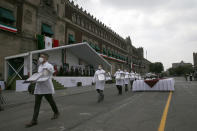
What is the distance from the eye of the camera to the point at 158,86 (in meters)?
13.2

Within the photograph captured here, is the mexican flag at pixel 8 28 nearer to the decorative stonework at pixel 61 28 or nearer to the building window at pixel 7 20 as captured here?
the building window at pixel 7 20

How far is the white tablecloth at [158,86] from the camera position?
12908mm

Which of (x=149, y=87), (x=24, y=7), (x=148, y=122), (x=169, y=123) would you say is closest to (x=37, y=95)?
(x=148, y=122)

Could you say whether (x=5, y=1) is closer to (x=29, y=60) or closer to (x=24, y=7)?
(x=24, y=7)

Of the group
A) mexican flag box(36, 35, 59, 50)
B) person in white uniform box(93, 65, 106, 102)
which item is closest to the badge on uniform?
person in white uniform box(93, 65, 106, 102)

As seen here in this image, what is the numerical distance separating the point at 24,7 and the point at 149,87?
1700 cm

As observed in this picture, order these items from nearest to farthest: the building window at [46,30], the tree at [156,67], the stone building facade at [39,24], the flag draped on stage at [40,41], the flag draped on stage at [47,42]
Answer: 1. the stone building facade at [39,24]
2. the flag draped on stage at [40,41]
3. the flag draped on stage at [47,42]
4. the building window at [46,30]
5. the tree at [156,67]

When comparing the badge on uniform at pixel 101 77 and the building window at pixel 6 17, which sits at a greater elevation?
the building window at pixel 6 17

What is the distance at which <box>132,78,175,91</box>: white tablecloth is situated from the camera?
12.9m

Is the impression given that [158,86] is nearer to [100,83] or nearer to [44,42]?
[100,83]

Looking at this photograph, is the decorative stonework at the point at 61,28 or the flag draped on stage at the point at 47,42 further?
the decorative stonework at the point at 61,28

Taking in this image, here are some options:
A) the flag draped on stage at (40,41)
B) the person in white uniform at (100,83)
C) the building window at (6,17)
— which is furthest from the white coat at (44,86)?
the flag draped on stage at (40,41)

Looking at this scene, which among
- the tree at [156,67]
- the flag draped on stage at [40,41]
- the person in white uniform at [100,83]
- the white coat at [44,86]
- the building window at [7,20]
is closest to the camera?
the white coat at [44,86]

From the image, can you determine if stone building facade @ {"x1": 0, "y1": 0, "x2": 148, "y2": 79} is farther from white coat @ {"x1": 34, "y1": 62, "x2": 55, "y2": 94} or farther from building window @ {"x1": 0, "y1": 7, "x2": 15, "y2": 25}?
white coat @ {"x1": 34, "y1": 62, "x2": 55, "y2": 94}
